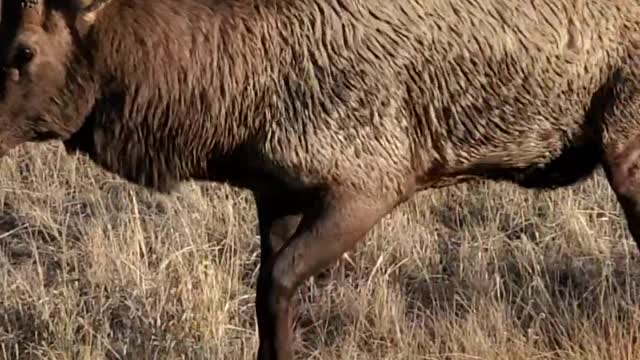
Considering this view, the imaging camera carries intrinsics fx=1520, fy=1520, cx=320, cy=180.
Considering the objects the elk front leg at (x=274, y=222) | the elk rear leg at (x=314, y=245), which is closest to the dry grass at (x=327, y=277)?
the elk front leg at (x=274, y=222)

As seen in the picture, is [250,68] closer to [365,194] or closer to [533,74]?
[365,194]

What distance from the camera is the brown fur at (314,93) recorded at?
502 cm

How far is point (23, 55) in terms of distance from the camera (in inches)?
196

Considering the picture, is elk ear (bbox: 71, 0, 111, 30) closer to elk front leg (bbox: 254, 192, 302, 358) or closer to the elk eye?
the elk eye

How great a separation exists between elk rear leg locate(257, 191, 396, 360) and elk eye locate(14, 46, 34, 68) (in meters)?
1.04

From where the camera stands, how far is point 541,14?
205 inches

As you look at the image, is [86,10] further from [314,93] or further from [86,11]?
[314,93]

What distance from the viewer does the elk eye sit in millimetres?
4984

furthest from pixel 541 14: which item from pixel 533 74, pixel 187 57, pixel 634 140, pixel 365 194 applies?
pixel 187 57

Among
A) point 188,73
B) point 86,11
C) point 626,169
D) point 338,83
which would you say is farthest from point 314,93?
point 626,169

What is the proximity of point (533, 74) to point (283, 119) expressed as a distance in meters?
0.89

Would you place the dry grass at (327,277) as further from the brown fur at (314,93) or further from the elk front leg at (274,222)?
the brown fur at (314,93)

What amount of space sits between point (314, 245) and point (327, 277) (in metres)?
1.64

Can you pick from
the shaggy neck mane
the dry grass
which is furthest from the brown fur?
the dry grass
